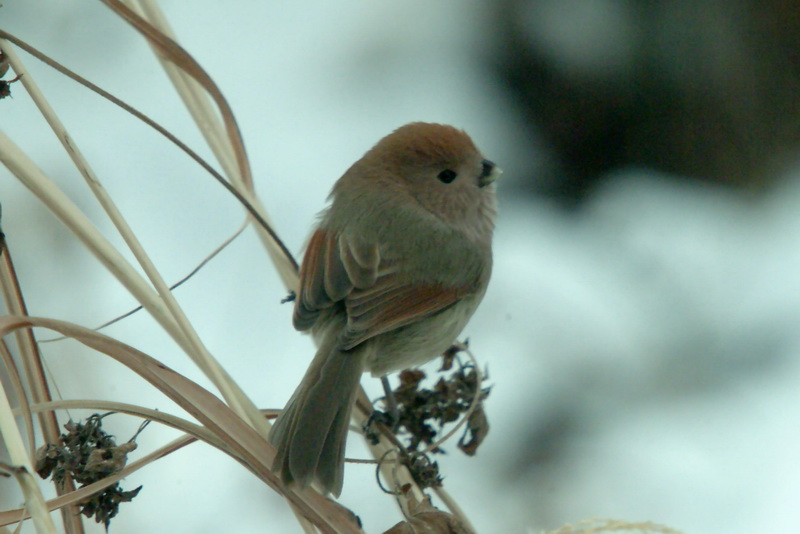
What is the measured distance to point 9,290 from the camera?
5.91 feet

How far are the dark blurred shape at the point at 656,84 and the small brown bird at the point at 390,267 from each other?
197 cm

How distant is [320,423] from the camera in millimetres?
2387

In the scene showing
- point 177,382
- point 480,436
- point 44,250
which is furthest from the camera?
point 44,250

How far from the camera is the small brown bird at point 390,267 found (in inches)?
104

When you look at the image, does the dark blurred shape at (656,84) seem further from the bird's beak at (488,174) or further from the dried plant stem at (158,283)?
the dried plant stem at (158,283)

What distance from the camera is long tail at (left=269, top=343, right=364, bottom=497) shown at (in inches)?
80.4

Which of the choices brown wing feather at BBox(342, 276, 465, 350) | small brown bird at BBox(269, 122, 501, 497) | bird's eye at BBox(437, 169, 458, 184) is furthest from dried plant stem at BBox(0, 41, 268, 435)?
bird's eye at BBox(437, 169, 458, 184)

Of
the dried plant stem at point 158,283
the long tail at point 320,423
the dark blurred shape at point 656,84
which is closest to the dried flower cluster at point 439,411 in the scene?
the long tail at point 320,423

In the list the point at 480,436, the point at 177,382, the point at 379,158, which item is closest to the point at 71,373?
the point at 379,158

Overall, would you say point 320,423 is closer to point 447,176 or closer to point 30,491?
point 30,491

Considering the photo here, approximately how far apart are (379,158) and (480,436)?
1.33 m

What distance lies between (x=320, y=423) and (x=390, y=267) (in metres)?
0.88

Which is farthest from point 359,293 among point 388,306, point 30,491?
point 30,491

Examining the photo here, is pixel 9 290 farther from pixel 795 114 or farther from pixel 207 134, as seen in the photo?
pixel 795 114
